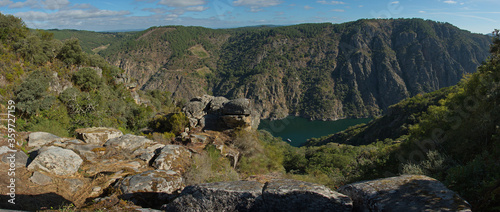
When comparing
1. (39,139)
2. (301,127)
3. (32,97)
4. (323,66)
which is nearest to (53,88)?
(32,97)

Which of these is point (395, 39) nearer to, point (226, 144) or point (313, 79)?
point (313, 79)

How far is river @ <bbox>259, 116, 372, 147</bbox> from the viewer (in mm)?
103750

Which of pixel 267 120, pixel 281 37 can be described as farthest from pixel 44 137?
pixel 281 37

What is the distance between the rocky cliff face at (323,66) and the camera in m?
151

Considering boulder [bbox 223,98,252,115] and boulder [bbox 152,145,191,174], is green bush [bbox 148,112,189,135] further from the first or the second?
boulder [bbox 152,145,191,174]

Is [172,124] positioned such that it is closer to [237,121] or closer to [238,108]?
[237,121]

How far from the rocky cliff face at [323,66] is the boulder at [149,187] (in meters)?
138

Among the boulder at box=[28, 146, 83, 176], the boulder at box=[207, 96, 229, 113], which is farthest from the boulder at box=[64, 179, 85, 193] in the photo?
the boulder at box=[207, 96, 229, 113]

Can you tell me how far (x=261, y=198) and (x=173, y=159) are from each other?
4.62 m

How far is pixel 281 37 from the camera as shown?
19325cm

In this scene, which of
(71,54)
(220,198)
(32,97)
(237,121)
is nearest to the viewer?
(220,198)

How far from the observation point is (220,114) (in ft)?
43.4

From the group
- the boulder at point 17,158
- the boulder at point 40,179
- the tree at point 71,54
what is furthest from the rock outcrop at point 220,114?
the tree at point 71,54

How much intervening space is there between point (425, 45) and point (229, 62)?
461ft
